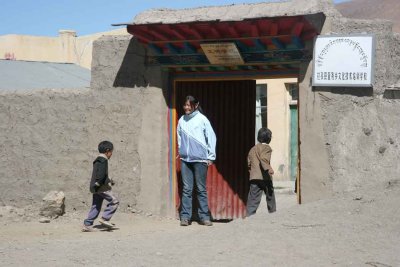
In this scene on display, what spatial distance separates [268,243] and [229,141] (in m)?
3.74

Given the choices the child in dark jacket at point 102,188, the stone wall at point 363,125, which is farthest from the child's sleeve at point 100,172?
the stone wall at point 363,125

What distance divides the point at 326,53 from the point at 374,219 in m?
2.43

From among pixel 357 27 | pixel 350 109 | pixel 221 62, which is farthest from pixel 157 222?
pixel 357 27

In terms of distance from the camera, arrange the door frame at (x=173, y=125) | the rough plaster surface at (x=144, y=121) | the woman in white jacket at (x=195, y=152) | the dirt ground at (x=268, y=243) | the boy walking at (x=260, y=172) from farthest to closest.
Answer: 1. the door frame at (x=173, y=125)
2. the rough plaster surface at (x=144, y=121)
3. the woman in white jacket at (x=195, y=152)
4. the boy walking at (x=260, y=172)
5. the dirt ground at (x=268, y=243)

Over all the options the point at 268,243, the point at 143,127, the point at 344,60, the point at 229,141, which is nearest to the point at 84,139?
the point at 143,127

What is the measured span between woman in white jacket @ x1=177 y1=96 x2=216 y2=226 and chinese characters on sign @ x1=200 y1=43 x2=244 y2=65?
590 millimetres

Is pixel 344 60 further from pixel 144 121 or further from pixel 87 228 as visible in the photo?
pixel 87 228

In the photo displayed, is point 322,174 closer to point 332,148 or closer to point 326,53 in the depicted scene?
point 332,148

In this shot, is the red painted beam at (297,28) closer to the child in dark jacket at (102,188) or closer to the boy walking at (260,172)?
the boy walking at (260,172)

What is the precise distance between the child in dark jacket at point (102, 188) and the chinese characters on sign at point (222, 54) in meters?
1.68

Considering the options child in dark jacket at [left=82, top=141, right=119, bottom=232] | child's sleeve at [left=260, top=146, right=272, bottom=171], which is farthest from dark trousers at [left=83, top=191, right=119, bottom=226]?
child's sleeve at [left=260, top=146, right=272, bottom=171]

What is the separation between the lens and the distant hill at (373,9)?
1277 inches

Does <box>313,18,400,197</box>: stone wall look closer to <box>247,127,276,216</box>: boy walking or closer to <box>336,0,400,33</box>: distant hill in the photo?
<box>247,127,276,216</box>: boy walking

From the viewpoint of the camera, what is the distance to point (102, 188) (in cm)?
803
